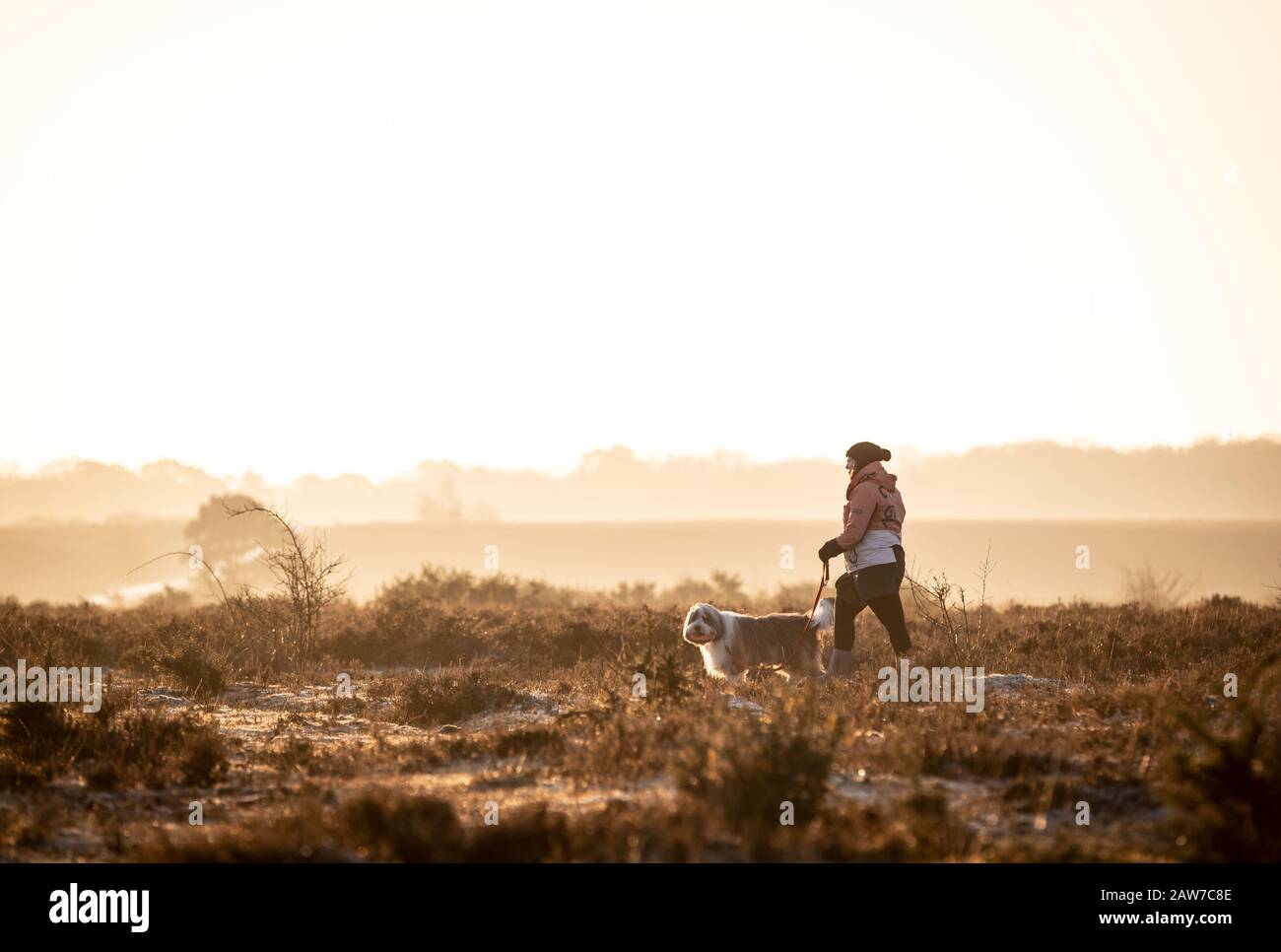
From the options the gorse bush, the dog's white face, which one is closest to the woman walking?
the dog's white face

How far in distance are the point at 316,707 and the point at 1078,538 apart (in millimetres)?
86705

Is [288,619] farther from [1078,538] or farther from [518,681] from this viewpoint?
[1078,538]

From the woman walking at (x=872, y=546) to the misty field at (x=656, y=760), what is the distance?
0.78 meters

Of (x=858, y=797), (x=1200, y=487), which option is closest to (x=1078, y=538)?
(x=1200, y=487)

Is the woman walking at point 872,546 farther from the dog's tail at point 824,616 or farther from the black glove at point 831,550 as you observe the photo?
the dog's tail at point 824,616

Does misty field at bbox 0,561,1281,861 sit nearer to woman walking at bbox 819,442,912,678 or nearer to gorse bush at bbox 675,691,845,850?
gorse bush at bbox 675,691,845,850

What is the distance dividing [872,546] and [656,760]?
4421 millimetres

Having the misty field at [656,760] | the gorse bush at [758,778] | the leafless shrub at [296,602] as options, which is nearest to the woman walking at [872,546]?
the misty field at [656,760]

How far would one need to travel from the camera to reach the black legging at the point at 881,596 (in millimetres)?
10883

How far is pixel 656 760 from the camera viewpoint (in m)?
7.34

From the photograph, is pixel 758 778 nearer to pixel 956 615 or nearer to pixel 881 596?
pixel 881 596

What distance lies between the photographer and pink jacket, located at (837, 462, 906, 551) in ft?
Answer: 35.9
